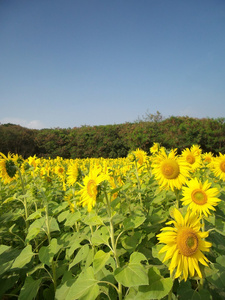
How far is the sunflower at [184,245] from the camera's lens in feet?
3.58

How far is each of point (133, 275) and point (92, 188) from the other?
0.60 m

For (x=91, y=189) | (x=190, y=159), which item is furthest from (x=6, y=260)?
(x=190, y=159)

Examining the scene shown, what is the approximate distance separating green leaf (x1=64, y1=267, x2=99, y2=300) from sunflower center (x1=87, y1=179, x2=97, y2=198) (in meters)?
0.52

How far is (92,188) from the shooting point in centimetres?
142

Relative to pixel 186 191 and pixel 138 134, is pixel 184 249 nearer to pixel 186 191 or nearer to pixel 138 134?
pixel 186 191

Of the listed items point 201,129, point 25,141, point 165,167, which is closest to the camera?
point 165,167

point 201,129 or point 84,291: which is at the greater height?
point 201,129

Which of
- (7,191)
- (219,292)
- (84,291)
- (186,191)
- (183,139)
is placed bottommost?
(219,292)

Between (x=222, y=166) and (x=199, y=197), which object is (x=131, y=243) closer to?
(x=199, y=197)

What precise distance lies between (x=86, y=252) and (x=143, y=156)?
2.06 m

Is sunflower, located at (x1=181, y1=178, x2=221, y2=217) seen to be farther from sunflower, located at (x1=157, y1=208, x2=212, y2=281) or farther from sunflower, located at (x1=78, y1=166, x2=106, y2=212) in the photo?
sunflower, located at (x1=78, y1=166, x2=106, y2=212)

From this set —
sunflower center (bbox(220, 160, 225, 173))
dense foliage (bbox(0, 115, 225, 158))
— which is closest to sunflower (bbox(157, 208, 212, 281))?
sunflower center (bbox(220, 160, 225, 173))

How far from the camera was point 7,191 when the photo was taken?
3.61m

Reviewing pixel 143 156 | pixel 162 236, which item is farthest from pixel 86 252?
pixel 143 156
